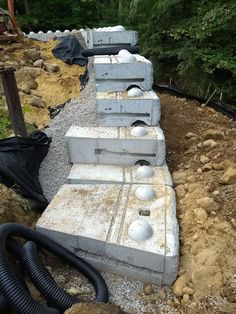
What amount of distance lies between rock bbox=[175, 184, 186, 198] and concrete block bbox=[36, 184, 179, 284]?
0.37 ft

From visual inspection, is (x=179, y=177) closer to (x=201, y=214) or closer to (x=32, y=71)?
(x=201, y=214)

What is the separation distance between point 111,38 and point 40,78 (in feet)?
6.95

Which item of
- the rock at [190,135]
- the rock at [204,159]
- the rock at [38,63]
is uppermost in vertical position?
the rock at [38,63]

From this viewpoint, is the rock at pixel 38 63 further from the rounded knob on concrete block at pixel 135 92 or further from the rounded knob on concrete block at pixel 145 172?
the rounded knob on concrete block at pixel 145 172

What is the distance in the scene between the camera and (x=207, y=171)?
148 inches

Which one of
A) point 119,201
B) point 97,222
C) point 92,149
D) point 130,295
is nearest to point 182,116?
point 92,149

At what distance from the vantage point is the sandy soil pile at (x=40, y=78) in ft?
17.4

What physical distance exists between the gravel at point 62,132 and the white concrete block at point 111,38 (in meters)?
1.83

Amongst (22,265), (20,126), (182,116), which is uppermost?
(20,126)

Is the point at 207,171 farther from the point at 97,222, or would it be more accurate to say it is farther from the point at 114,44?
the point at 114,44

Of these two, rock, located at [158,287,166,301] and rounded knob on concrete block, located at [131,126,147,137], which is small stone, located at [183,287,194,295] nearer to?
rock, located at [158,287,166,301]

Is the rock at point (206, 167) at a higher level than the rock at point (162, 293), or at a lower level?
higher

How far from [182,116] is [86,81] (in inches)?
78.7

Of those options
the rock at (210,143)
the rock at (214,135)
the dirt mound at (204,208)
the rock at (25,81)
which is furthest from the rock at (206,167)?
the rock at (25,81)
